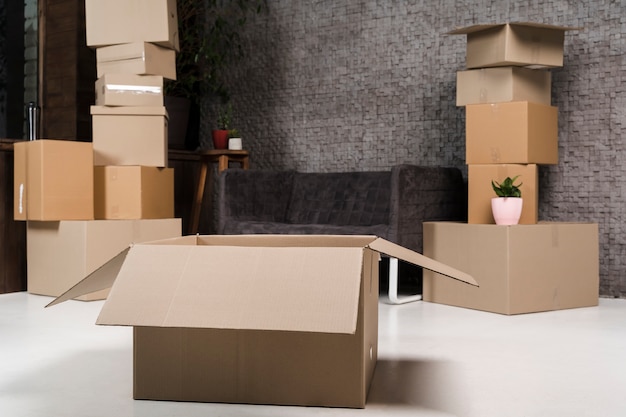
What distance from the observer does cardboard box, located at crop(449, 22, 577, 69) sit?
3324 mm

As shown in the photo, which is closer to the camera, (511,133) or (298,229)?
(511,133)

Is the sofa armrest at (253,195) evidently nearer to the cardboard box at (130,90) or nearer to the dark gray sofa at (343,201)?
the dark gray sofa at (343,201)

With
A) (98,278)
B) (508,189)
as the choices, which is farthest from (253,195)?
(98,278)

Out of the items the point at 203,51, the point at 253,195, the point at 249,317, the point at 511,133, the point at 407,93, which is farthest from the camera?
the point at 203,51

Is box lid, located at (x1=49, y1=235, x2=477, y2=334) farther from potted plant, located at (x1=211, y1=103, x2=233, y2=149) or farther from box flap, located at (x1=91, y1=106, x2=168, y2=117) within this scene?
potted plant, located at (x1=211, y1=103, x2=233, y2=149)

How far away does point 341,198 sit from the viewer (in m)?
4.21

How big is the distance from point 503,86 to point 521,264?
79 cm

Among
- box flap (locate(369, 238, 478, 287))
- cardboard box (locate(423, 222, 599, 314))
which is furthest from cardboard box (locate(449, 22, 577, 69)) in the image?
box flap (locate(369, 238, 478, 287))

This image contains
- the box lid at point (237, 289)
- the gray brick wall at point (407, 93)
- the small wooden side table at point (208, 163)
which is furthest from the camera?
the small wooden side table at point (208, 163)

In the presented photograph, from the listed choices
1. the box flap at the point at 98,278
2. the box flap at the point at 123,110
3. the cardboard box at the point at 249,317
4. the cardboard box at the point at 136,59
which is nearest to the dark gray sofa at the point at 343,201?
the box flap at the point at 123,110

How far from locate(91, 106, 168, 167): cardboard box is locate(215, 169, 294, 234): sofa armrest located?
438 mm

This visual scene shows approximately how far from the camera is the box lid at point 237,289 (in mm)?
1452

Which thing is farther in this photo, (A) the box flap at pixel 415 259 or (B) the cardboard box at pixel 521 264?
(B) the cardboard box at pixel 521 264

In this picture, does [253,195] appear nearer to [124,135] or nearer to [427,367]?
[124,135]
